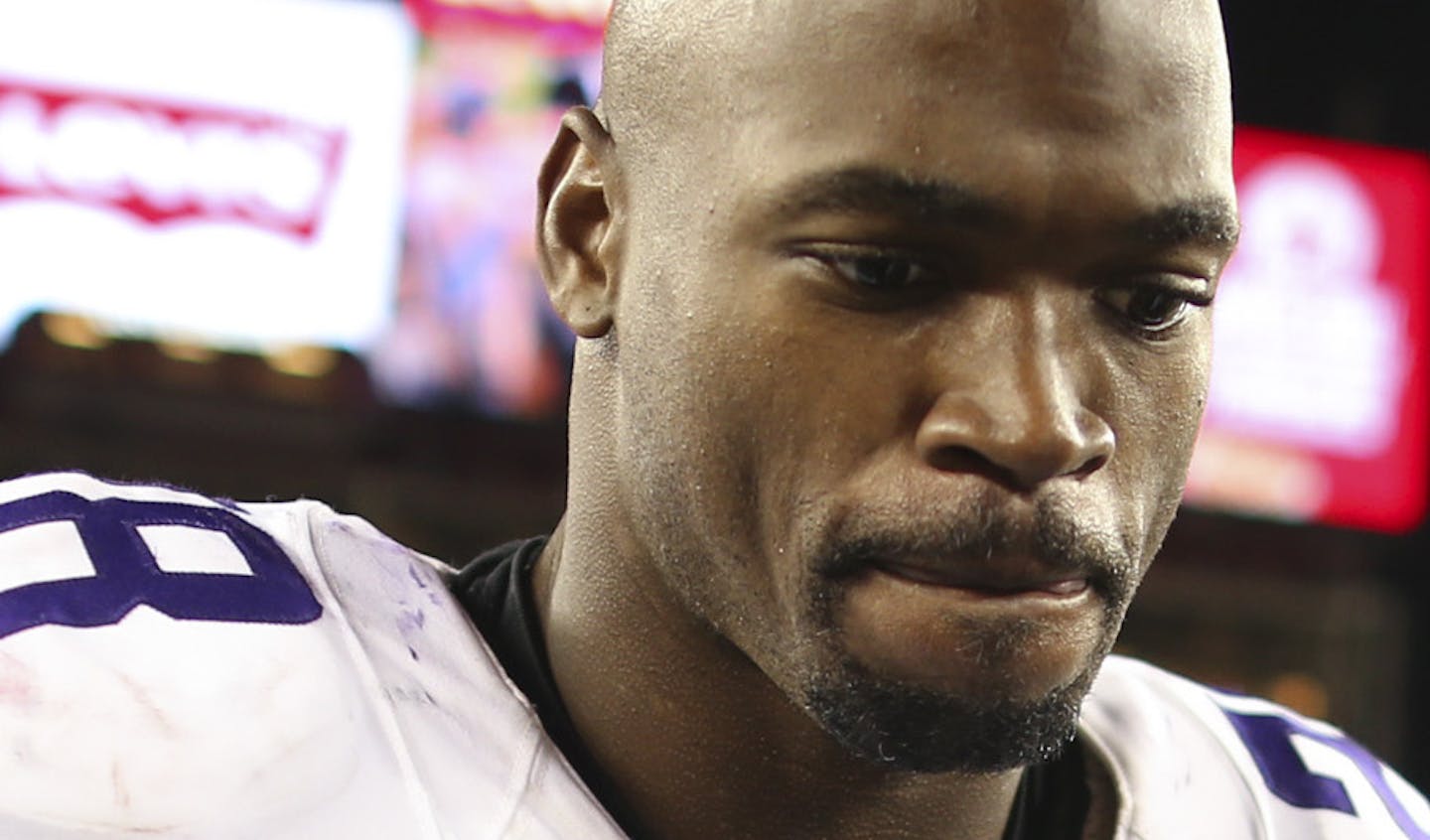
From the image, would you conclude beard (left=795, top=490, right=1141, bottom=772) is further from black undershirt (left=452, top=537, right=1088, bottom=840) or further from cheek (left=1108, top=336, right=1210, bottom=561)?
black undershirt (left=452, top=537, right=1088, bottom=840)

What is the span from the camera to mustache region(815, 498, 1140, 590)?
1.45 meters

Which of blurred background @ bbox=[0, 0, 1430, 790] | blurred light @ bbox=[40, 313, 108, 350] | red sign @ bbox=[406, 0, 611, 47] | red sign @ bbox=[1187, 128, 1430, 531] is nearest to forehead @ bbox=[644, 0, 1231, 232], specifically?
blurred background @ bbox=[0, 0, 1430, 790]

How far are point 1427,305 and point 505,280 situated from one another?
3.16 m

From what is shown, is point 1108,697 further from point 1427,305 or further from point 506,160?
point 1427,305

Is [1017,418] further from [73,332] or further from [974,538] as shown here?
[73,332]

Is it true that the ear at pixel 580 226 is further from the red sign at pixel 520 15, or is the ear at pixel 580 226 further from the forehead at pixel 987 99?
the red sign at pixel 520 15

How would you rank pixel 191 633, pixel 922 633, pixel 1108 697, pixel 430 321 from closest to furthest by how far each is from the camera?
1. pixel 922 633
2. pixel 191 633
3. pixel 1108 697
4. pixel 430 321

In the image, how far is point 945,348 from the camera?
1492mm

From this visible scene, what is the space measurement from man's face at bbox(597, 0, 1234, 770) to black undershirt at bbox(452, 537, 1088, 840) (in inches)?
9.1

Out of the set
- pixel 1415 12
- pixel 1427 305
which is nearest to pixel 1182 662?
pixel 1427 305

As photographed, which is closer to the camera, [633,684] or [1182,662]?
[633,684]

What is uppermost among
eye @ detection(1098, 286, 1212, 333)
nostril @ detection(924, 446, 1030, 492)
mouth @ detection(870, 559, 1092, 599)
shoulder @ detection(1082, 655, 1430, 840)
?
eye @ detection(1098, 286, 1212, 333)

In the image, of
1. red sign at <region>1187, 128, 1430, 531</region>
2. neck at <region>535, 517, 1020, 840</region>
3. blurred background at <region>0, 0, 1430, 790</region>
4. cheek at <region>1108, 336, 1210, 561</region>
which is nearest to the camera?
cheek at <region>1108, 336, 1210, 561</region>

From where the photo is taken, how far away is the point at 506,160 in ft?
20.5
